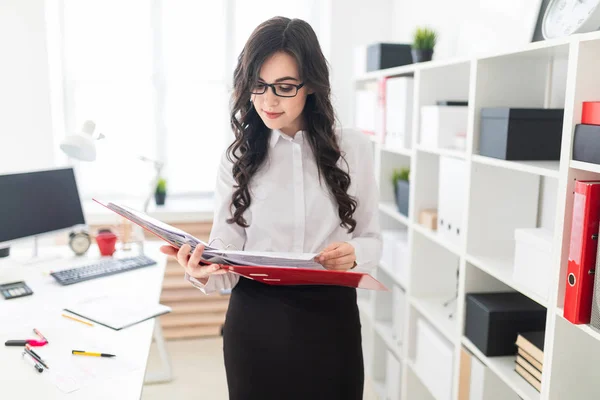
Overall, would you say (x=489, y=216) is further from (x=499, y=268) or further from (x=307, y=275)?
(x=307, y=275)

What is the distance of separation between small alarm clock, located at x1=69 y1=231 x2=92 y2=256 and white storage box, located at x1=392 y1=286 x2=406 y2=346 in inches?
60.3

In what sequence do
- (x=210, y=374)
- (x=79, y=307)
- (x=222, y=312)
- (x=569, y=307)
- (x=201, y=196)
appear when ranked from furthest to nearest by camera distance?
(x=201, y=196) → (x=222, y=312) → (x=210, y=374) → (x=79, y=307) → (x=569, y=307)

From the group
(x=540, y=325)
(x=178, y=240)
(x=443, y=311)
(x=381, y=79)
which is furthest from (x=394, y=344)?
(x=178, y=240)

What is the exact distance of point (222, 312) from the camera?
3.69m

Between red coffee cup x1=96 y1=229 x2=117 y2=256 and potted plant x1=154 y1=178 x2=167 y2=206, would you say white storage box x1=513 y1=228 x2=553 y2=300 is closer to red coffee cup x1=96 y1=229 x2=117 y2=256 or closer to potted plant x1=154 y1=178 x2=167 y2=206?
red coffee cup x1=96 y1=229 x2=117 y2=256

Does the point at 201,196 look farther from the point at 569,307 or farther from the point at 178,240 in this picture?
the point at 569,307

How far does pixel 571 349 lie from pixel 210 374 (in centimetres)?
225

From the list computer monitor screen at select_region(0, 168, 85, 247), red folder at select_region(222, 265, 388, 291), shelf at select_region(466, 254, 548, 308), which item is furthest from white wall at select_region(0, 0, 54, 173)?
shelf at select_region(466, 254, 548, 308)

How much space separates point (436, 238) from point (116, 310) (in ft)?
4.03

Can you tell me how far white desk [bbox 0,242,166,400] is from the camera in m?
1.44

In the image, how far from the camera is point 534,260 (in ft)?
5.14

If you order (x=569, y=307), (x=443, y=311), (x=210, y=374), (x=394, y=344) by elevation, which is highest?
(x=569, y=307)

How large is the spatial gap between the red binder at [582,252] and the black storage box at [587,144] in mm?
59

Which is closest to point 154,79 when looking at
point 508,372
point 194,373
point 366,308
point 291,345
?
point 194,373
